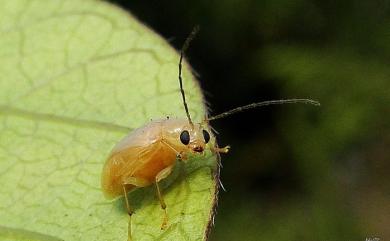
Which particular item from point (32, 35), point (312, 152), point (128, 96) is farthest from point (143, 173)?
point (312, 152)

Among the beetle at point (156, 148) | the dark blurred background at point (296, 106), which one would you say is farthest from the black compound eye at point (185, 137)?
the dark blurred background at point (296, 106)

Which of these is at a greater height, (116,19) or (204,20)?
(116,19)

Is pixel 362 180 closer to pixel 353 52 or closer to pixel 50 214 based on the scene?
pixel 353 52

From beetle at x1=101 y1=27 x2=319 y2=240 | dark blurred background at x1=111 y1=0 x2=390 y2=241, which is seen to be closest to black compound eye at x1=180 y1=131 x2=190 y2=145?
beetle at x1=101 y1=27 x2=319 y2=240

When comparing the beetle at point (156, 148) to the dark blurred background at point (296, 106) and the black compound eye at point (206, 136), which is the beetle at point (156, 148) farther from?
the dark blurred background at point (296, 106)

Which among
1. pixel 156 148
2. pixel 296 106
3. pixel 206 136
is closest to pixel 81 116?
pixel 156 148

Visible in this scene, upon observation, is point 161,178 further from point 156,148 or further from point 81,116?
point 81,116
